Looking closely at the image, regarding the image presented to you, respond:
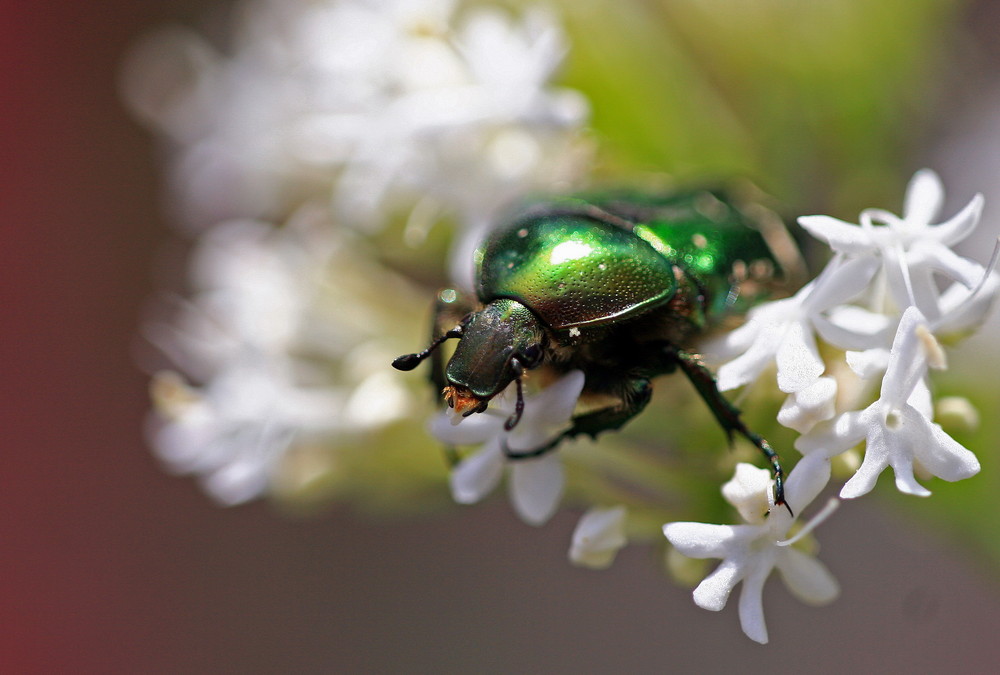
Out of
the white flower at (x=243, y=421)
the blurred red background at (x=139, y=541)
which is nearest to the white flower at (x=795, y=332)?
the white flower at (x=243, y=421)

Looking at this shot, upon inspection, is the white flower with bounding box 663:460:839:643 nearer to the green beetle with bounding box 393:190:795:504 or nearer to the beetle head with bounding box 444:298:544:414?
the green beetle with bounding box 393:190:795:504

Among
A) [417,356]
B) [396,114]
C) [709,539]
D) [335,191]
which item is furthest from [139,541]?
[709,539]

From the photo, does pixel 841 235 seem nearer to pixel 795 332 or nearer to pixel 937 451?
pixel 795 332

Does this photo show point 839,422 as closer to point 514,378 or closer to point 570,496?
point 514,378

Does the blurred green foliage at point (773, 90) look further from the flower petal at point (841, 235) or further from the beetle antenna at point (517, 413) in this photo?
the beetle antenna at point (517, 413)

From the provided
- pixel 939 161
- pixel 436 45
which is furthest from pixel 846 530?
pixel 436 45

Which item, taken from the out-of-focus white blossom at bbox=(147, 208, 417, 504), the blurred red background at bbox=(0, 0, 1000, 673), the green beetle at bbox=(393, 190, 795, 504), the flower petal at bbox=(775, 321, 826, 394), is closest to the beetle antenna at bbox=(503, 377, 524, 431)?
the green beetle at bbox=(393, 190, 795, 504)

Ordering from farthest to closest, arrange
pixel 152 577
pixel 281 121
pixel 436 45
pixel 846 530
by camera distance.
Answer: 1. pixel 152 577
2. pixel 846 530
3. pixel 281 121
4. pixel 436 45
